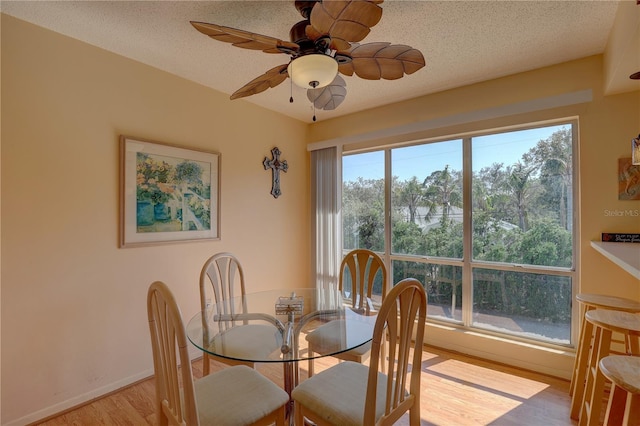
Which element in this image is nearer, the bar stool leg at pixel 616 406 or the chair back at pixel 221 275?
the bar stool leg at pixel 616 406

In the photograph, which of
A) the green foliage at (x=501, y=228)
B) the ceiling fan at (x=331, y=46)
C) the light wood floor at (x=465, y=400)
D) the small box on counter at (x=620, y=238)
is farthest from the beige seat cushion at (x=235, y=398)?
the small box on counter at (x=620, y=238)

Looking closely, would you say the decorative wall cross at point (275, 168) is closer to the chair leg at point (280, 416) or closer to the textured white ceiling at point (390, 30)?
the textured white ceiling at point (390, 30)

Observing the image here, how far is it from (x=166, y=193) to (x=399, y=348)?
86.2 inches

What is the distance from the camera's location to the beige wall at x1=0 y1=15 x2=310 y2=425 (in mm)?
1854

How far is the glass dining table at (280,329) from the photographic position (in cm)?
153

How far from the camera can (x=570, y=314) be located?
8.03 feet

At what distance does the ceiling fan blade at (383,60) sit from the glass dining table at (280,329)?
4.72ft

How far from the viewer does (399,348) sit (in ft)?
4.24

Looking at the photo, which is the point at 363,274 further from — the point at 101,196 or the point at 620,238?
the point at 101,196

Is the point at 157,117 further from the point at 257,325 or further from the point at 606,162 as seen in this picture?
the point at 606,162

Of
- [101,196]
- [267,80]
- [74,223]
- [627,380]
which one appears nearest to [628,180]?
[627,380]

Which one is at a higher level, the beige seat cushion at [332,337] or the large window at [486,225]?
the large window at [486,225]

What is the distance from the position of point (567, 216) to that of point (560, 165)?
1.40ft

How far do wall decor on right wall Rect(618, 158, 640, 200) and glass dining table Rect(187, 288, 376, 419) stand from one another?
2.04 meters
